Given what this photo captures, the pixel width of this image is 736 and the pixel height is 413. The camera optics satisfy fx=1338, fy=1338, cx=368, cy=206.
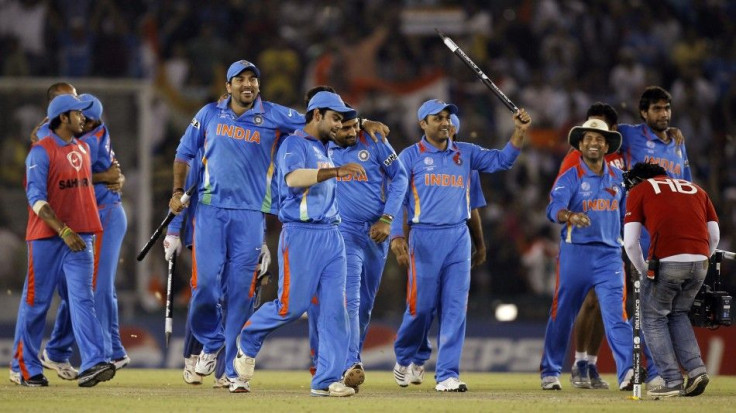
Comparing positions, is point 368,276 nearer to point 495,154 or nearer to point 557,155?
point 495,154

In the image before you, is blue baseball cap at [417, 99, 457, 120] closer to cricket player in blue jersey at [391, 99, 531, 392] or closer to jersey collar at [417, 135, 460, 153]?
cricket player in blue jersey at [391, 99, 531, 392]

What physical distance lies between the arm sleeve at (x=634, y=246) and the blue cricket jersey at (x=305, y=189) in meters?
2.51

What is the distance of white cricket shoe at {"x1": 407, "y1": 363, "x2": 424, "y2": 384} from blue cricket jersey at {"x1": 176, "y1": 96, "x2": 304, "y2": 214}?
2295 millimetres

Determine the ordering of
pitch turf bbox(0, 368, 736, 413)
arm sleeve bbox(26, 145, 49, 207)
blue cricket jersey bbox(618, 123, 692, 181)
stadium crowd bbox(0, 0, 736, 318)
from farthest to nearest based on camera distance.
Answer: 1. stadium crowd bbox(0, 0, 736, 318)
2. blue cricket jersey bbox(618, 123, 692, 181)
3. arm sleeve bbox(26, 145, 49, 207)
4. pitch turf bbox(0, 368, 736, 413)

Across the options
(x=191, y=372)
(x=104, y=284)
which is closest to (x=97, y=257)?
(x=104, y=284)

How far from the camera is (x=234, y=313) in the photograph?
11.6 m

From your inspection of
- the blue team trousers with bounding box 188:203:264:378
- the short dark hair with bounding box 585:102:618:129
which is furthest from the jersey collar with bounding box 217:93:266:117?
the short dark hair with bounding box 585:102:618:129

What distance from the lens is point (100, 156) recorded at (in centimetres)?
1314

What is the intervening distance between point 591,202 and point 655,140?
1.01 metres

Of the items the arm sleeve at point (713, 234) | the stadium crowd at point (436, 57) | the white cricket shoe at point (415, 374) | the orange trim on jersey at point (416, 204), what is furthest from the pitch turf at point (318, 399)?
the stadium crowd at point (436, 57)

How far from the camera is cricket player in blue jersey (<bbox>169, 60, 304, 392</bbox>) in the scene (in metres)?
11.7

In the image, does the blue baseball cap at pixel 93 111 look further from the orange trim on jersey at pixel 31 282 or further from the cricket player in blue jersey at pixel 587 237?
the cricket player in blue jersey at pixel 587 237

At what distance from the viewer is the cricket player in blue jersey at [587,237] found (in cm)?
1255

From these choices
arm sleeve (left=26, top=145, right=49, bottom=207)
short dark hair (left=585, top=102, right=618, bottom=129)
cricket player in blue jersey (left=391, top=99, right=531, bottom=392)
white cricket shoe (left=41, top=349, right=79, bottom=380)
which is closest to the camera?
arm sleeve (left=26, top=145, right=49, bottom=207)
